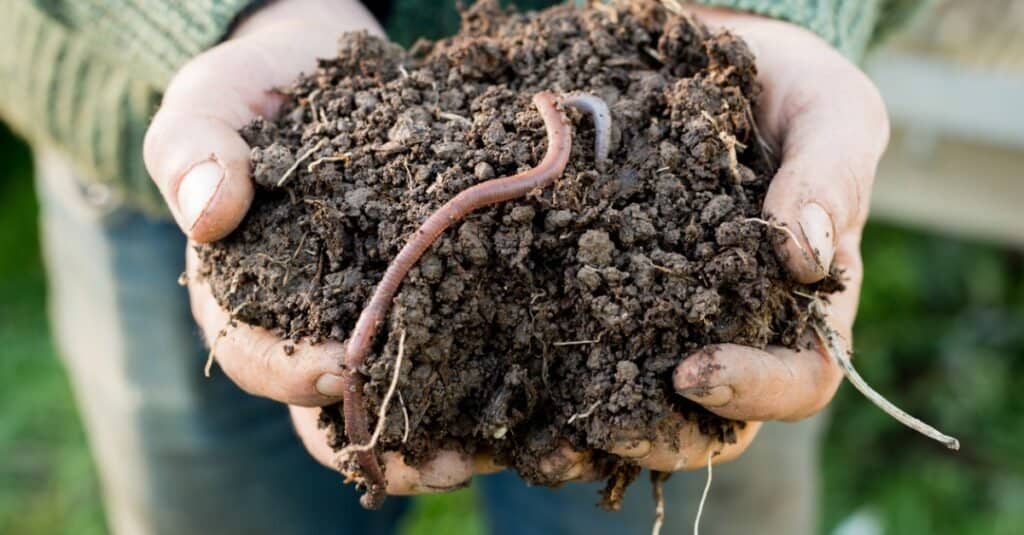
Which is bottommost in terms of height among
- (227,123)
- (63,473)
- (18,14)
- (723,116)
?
(63,473)

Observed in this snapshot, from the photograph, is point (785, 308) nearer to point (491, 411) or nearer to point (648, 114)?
point (648, 114)

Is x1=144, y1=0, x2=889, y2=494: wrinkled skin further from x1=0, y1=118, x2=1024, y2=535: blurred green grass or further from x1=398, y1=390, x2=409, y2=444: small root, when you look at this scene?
x1=0, y1=118, x2=1024, y2=535: blurred green grass

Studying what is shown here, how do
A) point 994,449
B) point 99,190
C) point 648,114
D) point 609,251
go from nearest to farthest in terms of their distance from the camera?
point 609,251
point 648,114
point 99,190
point 994,449

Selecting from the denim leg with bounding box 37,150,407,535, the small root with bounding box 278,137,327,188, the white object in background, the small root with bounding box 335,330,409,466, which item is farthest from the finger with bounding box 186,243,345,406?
the white object in background

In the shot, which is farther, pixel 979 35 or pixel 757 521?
pixel 979 35

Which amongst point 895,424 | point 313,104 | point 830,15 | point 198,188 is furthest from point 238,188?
point 895,424

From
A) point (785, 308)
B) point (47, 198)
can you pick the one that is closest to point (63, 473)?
point (47, 198)

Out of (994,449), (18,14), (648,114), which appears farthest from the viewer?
(994,449)

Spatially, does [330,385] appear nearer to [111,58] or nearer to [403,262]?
[403,262]
